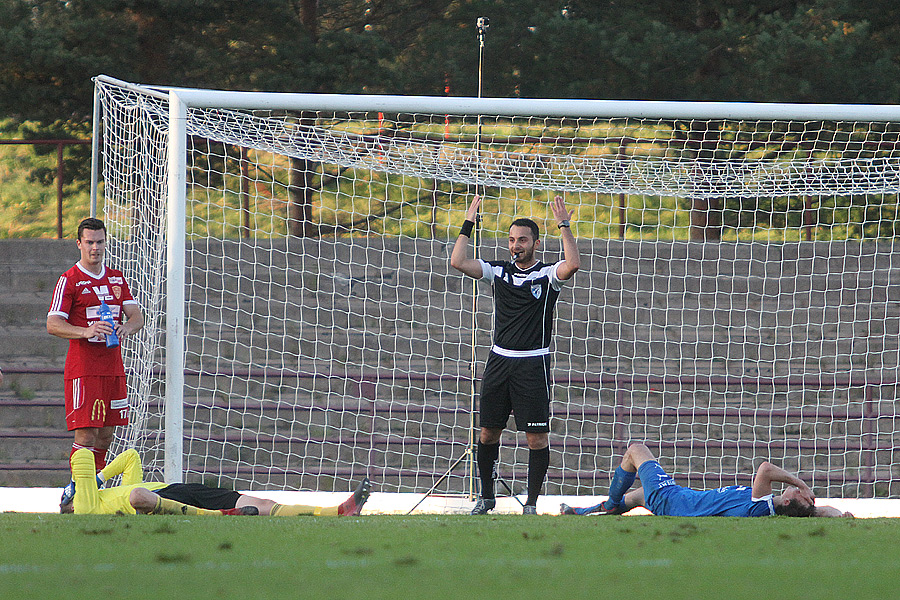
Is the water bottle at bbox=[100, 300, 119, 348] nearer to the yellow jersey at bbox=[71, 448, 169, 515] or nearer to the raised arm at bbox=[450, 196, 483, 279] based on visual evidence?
the yellow jersey at bbox=[71, 448, 169, 515]

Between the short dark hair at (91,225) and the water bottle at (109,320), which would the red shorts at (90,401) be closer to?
the water bottle at (109,320)

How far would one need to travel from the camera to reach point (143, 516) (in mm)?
4746

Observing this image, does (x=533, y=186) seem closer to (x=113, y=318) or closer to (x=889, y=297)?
(x=113, y=318)

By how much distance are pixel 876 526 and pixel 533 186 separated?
13.2 feet

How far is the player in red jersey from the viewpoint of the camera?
5586 mm

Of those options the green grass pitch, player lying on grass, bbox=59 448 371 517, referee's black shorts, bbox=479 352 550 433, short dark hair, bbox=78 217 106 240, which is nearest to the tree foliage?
short dark hair, bbox=78 217 106 240

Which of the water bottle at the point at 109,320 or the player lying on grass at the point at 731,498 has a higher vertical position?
the water bottle at the point at 109,320

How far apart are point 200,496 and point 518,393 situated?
78.1 inches

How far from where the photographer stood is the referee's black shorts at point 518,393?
18.5 ft

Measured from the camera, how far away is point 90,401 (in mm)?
5605

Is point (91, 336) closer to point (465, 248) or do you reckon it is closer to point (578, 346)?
point (465, 248)

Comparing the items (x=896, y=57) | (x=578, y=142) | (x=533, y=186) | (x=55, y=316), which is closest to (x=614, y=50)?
(x=578, y=142)

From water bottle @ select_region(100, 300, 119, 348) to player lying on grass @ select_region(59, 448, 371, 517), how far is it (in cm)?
74

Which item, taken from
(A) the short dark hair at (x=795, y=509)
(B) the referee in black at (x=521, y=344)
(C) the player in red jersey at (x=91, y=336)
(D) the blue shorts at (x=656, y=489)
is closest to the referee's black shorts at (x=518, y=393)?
(B) the referee in black at (x=521, y=344)
